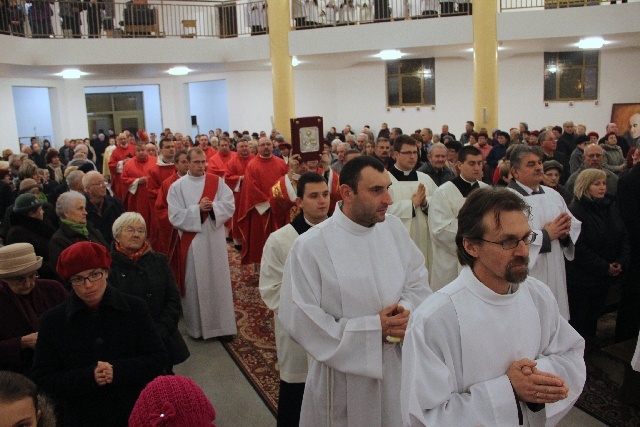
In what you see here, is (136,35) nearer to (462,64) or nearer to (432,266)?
(462,64)

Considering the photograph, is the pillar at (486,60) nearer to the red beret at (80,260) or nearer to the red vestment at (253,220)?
the red vestment at (253,220)

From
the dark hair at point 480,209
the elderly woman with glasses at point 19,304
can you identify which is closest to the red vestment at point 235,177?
the elderly woman with glasses at point 19,304

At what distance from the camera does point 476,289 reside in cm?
234

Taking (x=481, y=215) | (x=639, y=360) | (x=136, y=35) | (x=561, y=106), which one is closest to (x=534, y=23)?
(x=561, y=106)

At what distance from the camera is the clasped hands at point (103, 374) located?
10.1 feet

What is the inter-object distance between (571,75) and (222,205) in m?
14.9

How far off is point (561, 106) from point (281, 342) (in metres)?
16.7

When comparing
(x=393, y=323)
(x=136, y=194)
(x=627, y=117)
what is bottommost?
(x=393, y=323)

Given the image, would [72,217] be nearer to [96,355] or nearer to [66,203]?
[66,203]

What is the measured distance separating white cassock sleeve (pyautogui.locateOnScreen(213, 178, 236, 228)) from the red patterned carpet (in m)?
1.15

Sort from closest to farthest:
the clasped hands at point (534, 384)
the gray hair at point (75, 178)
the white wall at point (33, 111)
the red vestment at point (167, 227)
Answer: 1. the clasped hands at point (534, 384)
2. the gray hair at point (75, 178)
3. the red vestment at point (167, 227)
4. the white wall at point (33, 111)

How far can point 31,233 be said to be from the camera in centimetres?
498

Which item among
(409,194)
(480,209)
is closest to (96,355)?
(480,209)

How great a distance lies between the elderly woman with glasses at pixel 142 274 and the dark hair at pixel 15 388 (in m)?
2.09
